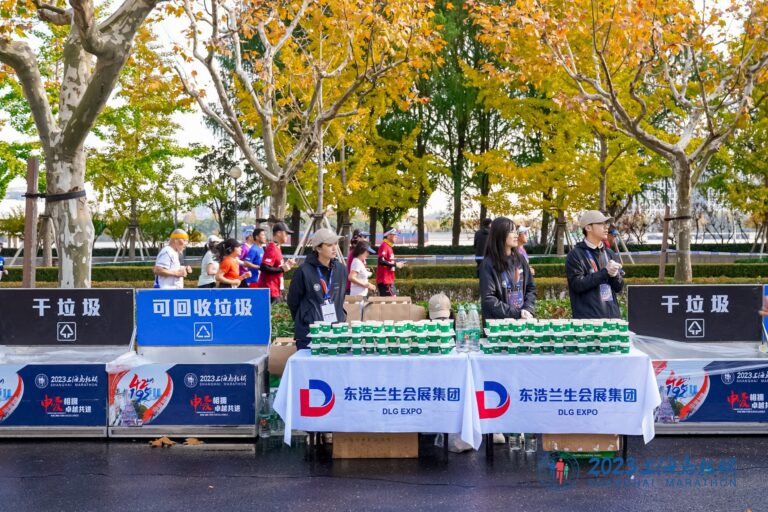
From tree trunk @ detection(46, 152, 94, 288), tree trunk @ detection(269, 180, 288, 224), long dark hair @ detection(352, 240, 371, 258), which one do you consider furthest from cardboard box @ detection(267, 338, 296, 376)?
tree trunk @ detection(269, 180, 288, 224)

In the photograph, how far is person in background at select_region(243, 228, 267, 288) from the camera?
43.8 feet

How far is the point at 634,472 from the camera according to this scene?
21.8 ft

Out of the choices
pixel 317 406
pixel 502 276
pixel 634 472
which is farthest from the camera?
pixel 502 276

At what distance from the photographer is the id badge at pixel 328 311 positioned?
7668 mm

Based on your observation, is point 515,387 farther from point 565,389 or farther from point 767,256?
point 767,256

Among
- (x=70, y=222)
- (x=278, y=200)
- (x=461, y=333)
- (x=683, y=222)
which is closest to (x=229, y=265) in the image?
(x=70, y=222)

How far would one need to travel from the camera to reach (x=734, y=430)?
766cm

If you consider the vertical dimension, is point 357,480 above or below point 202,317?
below

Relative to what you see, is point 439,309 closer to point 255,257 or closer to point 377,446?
point 377,446

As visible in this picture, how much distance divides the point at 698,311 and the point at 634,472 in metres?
2.26

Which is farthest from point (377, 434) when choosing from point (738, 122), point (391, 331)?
point (738, 122)

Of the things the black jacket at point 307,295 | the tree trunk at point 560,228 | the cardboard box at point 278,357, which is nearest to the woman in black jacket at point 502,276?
the black jacket at point 307,295

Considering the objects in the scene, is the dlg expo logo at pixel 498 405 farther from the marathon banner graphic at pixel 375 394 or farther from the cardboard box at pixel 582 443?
the cardboard box at pixel 582 443

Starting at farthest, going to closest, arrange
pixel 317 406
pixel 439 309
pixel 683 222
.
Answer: pixel 683 222, pixel 439 309, pixel 317 406
